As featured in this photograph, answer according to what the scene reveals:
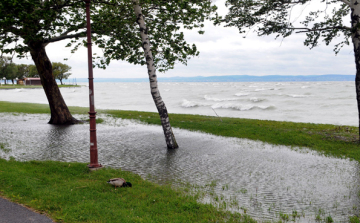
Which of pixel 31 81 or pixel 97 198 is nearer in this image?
pixel 97 198

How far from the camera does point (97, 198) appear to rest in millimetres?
6363

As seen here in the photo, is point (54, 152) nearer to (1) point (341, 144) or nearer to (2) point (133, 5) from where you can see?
(2) point (133, 5)

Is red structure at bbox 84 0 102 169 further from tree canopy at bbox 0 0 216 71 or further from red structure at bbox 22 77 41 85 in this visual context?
red structure at bbox 22 77 41 85

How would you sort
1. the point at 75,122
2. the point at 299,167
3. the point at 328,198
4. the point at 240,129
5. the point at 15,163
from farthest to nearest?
the point at 75,122, the point at 240,129, the point at 299,167, the point at 15,163, the point at 328,198

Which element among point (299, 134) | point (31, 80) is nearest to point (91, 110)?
point (299, 134)

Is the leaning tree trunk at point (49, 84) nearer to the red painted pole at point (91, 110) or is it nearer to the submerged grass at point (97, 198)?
the red painted pole at point (91, 110)

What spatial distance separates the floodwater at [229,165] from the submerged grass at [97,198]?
2.81ft

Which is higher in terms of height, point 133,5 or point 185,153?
point 133,5

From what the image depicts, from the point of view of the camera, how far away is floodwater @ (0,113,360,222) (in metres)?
6.73

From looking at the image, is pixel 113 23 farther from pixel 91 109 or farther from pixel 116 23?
pixel 91 109

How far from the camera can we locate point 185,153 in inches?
477

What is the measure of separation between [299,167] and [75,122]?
15490 millimetres

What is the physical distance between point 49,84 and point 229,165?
46.9 feet

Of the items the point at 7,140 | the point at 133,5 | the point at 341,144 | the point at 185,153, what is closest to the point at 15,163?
the point at 7,140
